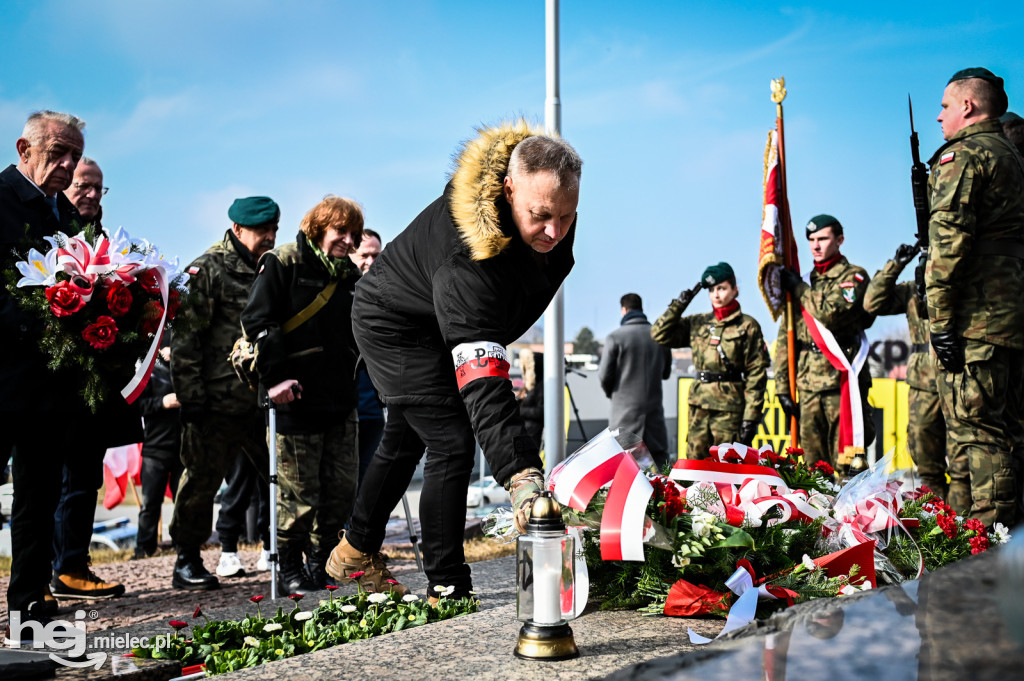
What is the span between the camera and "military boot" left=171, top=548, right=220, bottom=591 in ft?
17.8

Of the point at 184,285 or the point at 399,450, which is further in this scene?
the point at 184,285

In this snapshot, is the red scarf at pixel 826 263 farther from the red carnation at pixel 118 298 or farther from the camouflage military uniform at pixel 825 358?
the red carnation at pixel 118 298

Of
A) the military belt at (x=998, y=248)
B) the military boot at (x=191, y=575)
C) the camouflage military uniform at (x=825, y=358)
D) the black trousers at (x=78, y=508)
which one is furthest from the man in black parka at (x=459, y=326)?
the camouflage military uniform at (x=825, y=358)

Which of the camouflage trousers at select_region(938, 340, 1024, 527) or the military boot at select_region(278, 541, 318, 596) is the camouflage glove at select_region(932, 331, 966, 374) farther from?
the military boot at select_region(278, 541, 318, 596)

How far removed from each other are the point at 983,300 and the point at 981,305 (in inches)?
1.3

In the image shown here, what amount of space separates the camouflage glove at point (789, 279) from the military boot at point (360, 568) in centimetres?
461

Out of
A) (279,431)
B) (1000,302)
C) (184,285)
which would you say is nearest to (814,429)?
(1000,302)

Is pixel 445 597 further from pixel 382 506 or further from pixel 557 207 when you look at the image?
pixel 557 207

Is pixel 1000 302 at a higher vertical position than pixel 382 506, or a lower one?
higher

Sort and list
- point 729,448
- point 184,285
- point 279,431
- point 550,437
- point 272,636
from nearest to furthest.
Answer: point 272,636
point 729,448
point 184,285
point 279,431
point 550,437

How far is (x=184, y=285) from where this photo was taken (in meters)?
4.86

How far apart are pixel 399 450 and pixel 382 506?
A: 9.8 inches

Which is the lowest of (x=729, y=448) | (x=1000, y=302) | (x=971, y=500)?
(x=971, y=500)

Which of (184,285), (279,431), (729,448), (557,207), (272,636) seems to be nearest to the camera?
(557,207)
